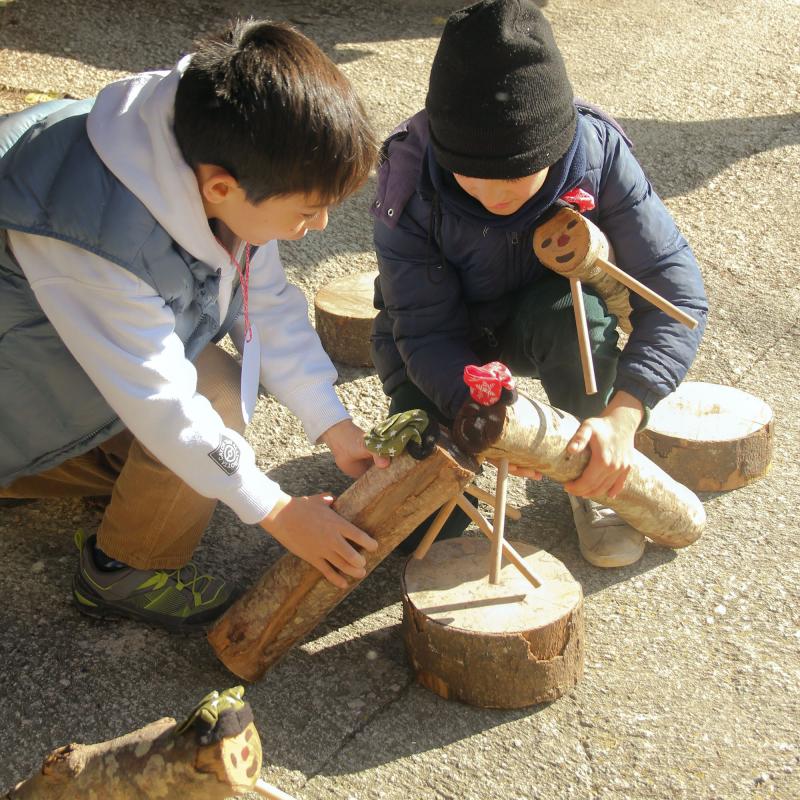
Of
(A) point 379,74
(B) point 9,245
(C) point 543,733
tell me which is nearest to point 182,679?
(C) point 543,733

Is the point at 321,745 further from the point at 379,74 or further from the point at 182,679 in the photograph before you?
the point at 379,74

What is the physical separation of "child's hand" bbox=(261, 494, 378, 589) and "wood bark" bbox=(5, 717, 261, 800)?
1.27 feet

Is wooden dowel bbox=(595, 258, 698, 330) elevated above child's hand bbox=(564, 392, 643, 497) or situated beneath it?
elevated above

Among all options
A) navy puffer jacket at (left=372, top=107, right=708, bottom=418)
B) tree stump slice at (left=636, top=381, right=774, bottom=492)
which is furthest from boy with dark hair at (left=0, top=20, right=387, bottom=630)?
tree stump slice at (left=636, top=381, right=774, bottom=492)

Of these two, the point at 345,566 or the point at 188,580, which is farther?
the point at 188,580

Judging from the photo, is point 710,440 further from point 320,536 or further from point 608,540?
point 320,536

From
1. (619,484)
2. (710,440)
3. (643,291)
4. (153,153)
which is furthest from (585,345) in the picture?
(153,153)

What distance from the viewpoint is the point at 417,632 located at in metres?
1.78

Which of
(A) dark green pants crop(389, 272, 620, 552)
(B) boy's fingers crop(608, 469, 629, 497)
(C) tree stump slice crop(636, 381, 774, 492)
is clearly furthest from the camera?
(C) tree stump slice crop(636, 381, 774, 492)

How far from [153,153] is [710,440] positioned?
131 centimetres

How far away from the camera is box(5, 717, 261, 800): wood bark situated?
1.35 m

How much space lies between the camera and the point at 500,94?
5.70 ft

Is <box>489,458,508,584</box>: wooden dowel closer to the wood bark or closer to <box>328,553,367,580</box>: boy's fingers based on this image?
<box>328,553,367,580</box>: boy's fingers

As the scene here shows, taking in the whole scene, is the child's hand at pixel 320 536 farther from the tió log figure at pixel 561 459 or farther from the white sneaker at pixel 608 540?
the white sneaker at pixel 608 540
